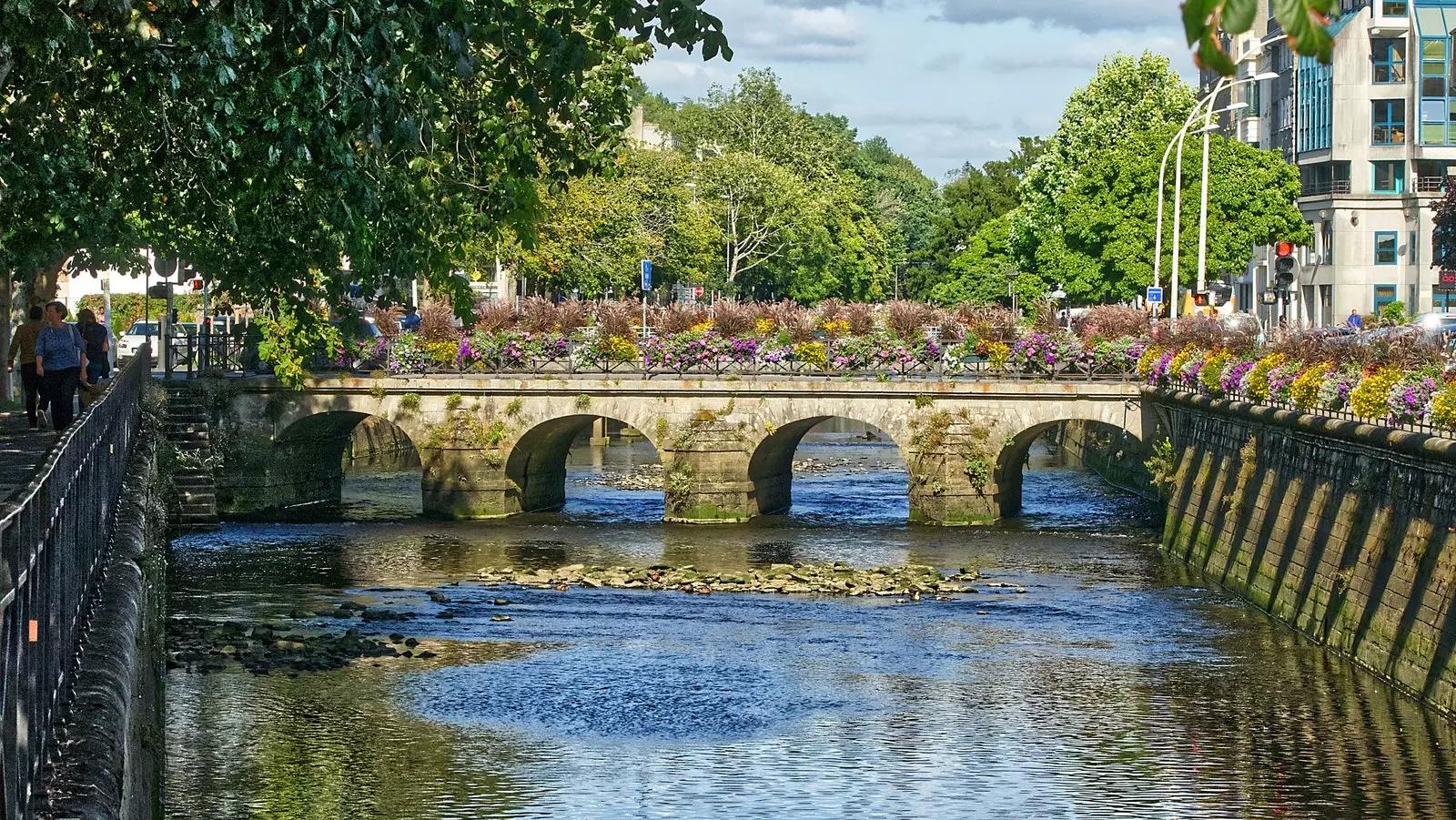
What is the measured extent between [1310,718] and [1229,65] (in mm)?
18631

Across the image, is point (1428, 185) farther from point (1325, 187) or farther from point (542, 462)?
point (542, 462)

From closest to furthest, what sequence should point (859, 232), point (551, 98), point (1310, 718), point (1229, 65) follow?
point (1229, 65) < point (551, 98) < point (1310, 718) < point (859, 232)

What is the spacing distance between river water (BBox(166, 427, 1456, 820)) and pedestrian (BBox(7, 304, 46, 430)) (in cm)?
352

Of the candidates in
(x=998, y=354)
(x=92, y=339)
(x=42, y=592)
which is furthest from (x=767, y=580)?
(x=42, y=592)

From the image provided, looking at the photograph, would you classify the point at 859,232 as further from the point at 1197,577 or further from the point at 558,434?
the point at 1197,577

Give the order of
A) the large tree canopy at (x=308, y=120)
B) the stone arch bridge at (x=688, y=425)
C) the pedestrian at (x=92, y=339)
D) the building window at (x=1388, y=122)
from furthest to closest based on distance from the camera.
A: the building window at (x=1388, y=122)
the stone arch bridge at (x=688, y=425)
the pedestrian at (x=92, y=339)
the large tree canopy at (x=308, y=120)

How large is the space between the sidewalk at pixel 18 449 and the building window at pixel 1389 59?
60132 mm

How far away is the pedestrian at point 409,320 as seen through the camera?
44.5m

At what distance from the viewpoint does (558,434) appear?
4394 cm

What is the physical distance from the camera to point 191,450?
4134cm

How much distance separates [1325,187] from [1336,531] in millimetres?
57910

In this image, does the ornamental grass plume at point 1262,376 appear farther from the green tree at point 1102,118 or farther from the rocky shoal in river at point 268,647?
the green tree at point 1102,118

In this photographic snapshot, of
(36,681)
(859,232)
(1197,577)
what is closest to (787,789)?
(36,681)

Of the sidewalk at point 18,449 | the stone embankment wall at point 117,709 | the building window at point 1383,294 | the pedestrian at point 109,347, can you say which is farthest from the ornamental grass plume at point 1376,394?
the building window at point 1383,294
